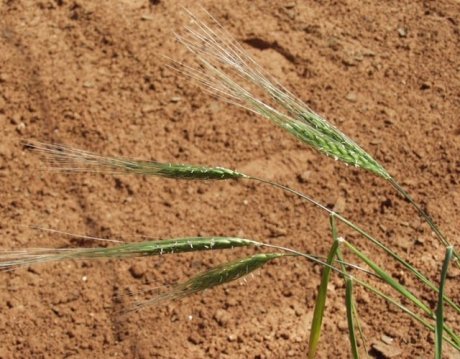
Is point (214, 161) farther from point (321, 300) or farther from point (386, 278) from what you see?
point (386, 278)

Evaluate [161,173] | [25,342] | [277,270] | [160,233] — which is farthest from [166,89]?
[161,173]

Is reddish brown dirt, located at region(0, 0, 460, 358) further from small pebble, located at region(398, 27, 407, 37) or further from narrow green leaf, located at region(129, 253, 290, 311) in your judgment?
narrow green leaf, located at region(129, 253, 290, 311)

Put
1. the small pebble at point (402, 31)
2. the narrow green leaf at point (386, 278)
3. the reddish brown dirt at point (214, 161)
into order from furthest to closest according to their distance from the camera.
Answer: the small pebble at point (402, 31) → the reddish brown dirt at point (214, 161) → the narrow green leaf at point (386, 278)

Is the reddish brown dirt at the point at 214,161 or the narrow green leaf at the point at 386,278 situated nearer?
the narrow green leaf at the point at 386,278

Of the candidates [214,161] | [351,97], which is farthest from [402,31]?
[214,161]

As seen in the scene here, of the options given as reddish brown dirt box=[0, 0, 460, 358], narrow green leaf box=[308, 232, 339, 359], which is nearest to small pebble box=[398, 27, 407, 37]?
reddish brown dirt box=[0, 0, 460, 358]

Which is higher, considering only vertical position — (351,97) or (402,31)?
(402,31)

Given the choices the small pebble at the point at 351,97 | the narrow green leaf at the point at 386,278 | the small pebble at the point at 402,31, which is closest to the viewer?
the narrow green leaf at the point at 386,278

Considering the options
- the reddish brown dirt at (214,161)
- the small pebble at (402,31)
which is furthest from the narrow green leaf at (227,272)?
the small pebble at (402,31)

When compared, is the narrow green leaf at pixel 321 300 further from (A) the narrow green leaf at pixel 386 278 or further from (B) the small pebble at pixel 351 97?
(B) the small pebble at pixel 351 97
